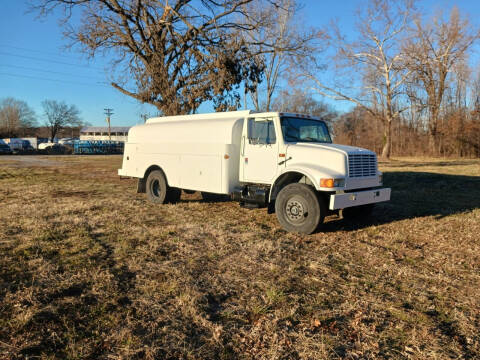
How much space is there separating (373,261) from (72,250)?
457 centimetres

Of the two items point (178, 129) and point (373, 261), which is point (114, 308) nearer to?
point (373, 261)

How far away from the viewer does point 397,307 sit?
11.7ft

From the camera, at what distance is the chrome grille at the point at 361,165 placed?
21.2 ft

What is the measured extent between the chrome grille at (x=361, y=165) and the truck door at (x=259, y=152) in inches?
59.7

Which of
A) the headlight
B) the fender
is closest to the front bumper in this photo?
the headlight

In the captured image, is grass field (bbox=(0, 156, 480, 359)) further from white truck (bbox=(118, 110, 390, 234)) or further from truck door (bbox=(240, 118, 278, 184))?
truck door (bbox=(240, 118, 278, 184))

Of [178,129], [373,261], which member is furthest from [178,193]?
[373,261]

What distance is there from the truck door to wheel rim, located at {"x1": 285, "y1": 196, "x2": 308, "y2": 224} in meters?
0.83

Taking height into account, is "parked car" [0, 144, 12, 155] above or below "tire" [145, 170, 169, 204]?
above

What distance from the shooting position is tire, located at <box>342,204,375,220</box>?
7586 millimetres

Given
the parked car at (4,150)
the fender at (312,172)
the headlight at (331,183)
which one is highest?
the parked car at (4,150)

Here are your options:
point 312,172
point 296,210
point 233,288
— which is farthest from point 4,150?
point 233,288

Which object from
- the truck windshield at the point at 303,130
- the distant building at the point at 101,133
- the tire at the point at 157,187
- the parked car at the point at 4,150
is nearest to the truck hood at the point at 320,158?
the truck windshield at the point at 303,130

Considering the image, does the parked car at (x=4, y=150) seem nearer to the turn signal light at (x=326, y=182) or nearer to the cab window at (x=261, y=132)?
the cab window at (x=261, y=132)
